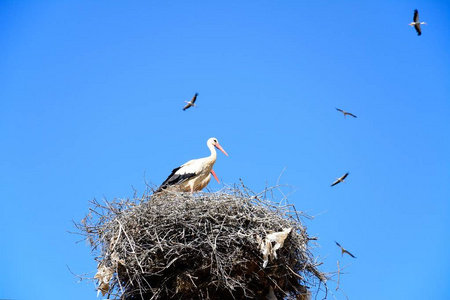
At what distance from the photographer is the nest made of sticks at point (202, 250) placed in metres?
8.74

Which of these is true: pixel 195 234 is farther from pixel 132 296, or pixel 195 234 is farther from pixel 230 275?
pixel 132 296

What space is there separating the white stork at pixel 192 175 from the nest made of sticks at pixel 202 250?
223 centimetres

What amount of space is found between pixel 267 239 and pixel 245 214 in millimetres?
498

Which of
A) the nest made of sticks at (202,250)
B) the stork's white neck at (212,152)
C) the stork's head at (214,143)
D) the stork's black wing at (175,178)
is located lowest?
the nest made of sticks at (202,250)

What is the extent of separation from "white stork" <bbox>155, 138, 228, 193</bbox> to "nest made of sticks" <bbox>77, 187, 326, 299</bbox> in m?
2.23

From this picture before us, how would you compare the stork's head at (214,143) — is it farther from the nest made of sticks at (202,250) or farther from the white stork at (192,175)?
the nest made of sticks at (202,250)

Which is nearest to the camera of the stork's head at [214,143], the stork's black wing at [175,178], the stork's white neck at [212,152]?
the stork's black wing at [175,178]

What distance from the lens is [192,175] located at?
11844 millimetres

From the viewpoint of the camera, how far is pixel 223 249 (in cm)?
883

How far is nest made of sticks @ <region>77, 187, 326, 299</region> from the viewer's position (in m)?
8.74

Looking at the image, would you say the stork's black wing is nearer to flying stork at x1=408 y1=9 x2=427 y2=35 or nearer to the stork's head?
the stork's head

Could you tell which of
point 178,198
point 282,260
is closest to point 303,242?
point 282,260

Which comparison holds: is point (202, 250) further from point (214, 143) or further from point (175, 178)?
point (214, 143)

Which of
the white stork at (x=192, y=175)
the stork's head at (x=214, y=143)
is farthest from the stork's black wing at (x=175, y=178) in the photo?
the stork's head at (x=214, y=143)
